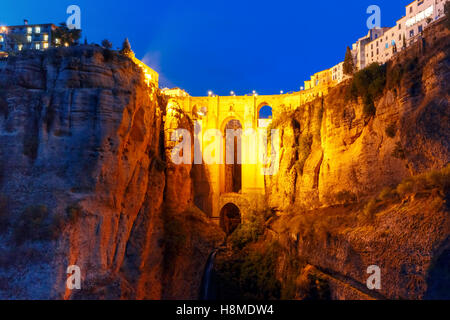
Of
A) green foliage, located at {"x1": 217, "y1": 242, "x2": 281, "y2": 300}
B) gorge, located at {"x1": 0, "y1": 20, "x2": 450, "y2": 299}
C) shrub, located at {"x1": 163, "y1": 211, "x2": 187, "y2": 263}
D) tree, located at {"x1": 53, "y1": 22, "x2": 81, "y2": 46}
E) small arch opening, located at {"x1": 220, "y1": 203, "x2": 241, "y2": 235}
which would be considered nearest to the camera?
gorge, located at {"x1": 0, "y1": 20, "x2": 450, "y2": 299}

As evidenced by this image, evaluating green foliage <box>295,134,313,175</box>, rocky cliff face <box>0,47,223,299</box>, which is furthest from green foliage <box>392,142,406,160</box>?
rocky cliff face <box>0,47,223,299</box>

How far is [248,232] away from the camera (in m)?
28.6

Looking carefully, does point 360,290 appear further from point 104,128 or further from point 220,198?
point 220,198

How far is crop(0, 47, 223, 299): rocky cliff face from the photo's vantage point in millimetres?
15305

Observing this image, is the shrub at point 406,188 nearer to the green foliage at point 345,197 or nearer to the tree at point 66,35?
the green foliage at point 345,197

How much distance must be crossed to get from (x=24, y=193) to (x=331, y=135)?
16.9 metres

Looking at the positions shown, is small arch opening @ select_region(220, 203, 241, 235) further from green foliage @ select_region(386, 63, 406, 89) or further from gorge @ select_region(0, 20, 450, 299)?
green foliage @ select_region(386, 63, 406, 89)

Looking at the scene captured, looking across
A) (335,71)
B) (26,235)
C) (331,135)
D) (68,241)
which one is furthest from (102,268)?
(335,71)

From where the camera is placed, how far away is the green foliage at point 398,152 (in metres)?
16.5

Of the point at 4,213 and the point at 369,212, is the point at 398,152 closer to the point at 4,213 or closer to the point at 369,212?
the point at 369,212

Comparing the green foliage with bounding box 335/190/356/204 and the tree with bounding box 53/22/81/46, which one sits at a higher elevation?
the tree with bounding box 53/22/81/46

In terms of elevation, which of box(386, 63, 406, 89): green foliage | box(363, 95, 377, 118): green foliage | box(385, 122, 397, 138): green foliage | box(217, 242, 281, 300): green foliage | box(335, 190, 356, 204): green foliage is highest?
box(386, 63, 406, 89): green foliage

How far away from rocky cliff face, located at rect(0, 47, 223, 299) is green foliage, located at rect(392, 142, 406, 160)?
13182 millimetres

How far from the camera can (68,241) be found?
15.8 m
